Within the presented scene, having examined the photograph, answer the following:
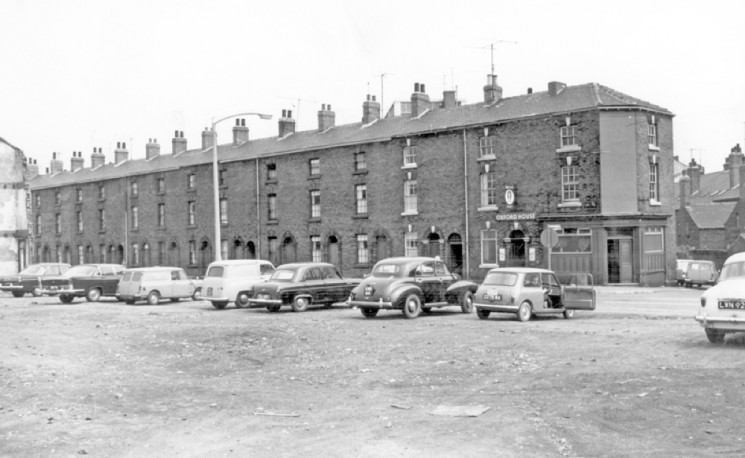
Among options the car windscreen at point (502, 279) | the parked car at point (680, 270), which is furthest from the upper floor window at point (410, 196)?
the car windscreen at point (502, 279)

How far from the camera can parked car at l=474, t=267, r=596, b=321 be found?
1989 cm

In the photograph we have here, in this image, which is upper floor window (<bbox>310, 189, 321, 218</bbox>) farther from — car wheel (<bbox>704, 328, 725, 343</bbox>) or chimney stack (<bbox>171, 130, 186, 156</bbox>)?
car wheel (<bbox>704, 328, 725, 343</bbox>)

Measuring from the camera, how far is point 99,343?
16344 mm

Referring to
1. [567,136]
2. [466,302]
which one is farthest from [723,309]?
[567,136]

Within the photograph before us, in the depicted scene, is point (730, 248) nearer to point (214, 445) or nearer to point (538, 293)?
point (538, 293)

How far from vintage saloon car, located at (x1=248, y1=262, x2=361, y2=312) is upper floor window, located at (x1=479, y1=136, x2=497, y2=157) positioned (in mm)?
18107

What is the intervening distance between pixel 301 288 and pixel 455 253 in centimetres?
1964

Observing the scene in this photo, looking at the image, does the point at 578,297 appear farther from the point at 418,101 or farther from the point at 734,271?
the point at 418,101

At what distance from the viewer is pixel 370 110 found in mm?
49656

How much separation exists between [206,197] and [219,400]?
152 feet

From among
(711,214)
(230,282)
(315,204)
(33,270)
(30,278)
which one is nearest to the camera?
(230,282)

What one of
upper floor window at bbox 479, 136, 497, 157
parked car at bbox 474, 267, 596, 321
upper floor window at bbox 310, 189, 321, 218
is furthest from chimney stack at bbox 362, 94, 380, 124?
parked car at bbox 474, 267, 596, 321

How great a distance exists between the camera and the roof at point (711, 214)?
206 feet

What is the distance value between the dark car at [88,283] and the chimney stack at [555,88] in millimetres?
23667
